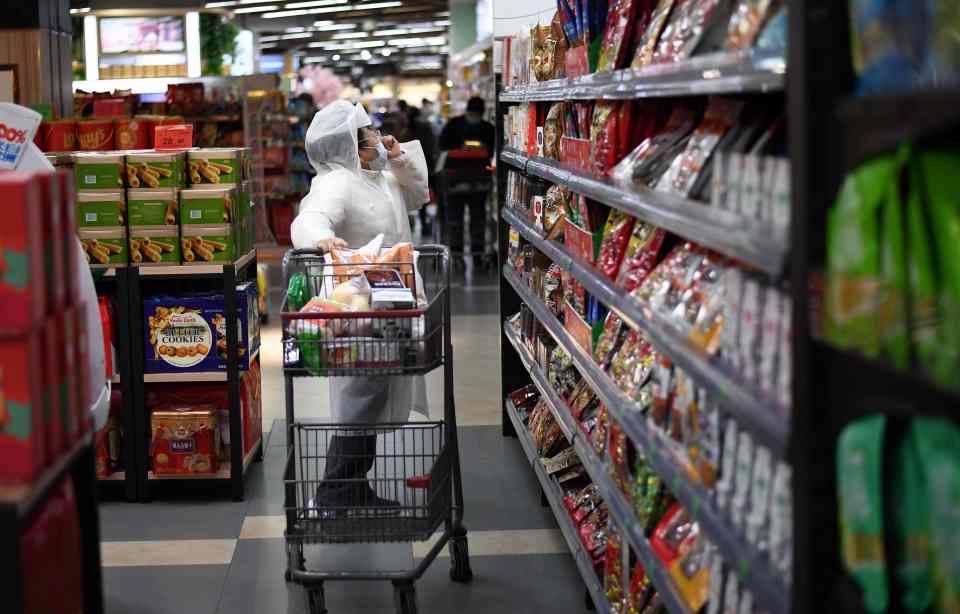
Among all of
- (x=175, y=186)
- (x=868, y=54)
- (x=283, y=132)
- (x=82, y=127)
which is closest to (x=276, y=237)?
(x=283, y=132)

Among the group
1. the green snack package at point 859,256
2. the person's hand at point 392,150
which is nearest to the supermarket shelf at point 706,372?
the green snack package at point 859,256

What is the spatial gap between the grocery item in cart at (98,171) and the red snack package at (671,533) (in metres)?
3.12

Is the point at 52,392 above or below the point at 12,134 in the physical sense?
below

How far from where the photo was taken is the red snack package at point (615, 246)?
3332 mm

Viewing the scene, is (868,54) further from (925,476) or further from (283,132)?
(283,132)

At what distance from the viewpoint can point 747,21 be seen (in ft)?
6.94

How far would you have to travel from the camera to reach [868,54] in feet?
5.11

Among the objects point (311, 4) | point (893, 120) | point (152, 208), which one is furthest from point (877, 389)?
point (311, 4)

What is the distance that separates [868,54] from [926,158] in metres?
0.17

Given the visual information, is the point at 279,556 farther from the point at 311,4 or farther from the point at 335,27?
the point at 335,27

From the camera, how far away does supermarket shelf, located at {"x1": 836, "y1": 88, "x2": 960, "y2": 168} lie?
1.34m

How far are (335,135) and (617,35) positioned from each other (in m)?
1.72

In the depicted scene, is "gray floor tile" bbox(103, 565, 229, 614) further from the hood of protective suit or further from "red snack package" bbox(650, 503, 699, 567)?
"red snack package" bbox(650, 503, 699, 567)

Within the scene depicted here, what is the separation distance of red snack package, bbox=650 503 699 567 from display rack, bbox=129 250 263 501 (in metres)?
2.71
